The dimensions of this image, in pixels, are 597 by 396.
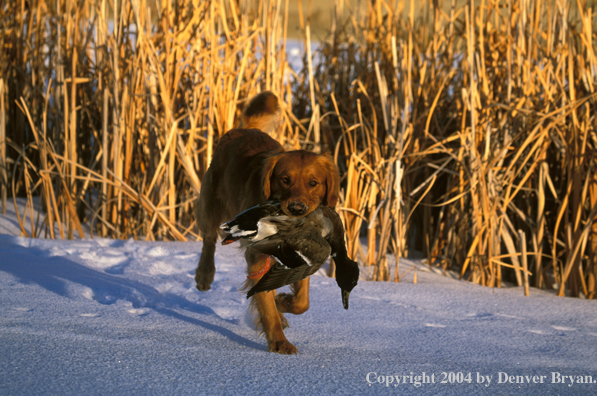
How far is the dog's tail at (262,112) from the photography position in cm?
315

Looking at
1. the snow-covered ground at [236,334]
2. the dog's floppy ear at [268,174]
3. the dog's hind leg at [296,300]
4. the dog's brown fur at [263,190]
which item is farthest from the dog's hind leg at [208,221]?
the dog's floppy ear at [268,174]

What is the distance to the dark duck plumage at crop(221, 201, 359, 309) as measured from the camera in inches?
67.7

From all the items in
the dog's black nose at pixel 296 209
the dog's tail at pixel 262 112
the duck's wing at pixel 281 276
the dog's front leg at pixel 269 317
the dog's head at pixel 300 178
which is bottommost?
the dog's front leg at pixel 269 317

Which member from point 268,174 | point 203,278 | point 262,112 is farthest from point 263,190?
point 262,112

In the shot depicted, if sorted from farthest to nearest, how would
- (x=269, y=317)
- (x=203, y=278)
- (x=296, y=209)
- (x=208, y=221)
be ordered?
(x=208, y=221), (x=203, y=278), (x=269, y=317), (x=296, y=209)

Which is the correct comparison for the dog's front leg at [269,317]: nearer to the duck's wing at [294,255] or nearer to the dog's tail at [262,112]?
the duck's wing at [294,255]

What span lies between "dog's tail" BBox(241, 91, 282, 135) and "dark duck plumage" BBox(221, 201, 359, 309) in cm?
139

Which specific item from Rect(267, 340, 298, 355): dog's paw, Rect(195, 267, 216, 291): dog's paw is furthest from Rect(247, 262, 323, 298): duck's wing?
Rect(195, 267, 216, 291): dog's paw

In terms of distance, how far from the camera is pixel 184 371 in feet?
5.06

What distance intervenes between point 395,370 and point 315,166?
2.72ft

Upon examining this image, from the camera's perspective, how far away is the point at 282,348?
77.3 inches

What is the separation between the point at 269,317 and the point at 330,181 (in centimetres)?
59

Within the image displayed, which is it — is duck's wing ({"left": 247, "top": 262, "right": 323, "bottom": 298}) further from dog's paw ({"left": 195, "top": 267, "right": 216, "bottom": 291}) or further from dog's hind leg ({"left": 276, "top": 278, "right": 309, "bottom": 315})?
dog's paw ({"left": 195, "top": 267, "right": 216, "bottom": 291})

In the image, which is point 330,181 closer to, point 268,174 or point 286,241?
point 268,174
